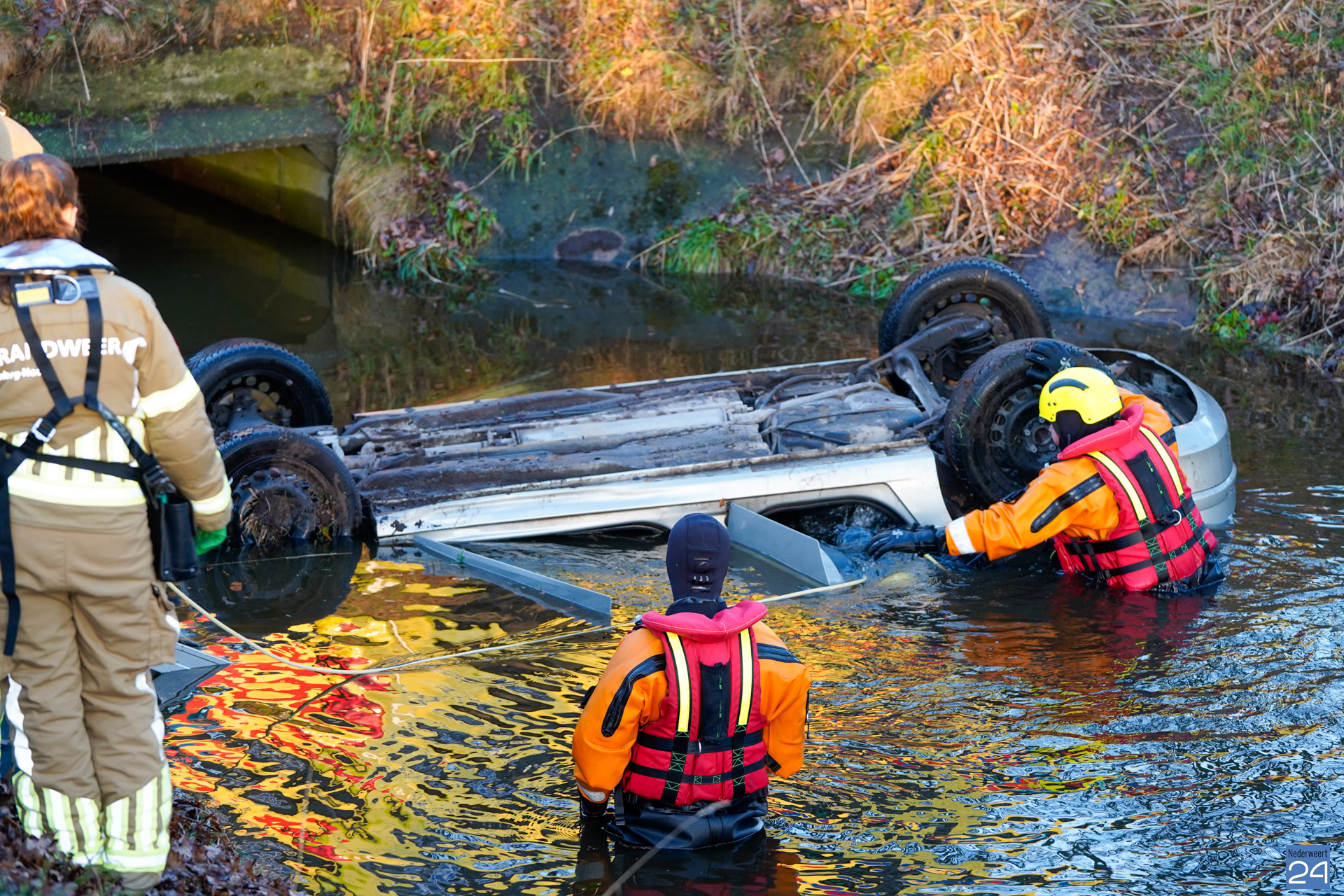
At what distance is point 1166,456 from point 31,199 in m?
4.84

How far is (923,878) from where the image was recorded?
4.30 m

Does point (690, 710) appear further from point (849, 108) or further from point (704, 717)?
point (849, 108)

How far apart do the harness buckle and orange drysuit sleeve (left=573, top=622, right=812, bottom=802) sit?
162 centimetres

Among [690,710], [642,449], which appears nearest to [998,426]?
[642,449]

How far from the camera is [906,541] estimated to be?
256 inches

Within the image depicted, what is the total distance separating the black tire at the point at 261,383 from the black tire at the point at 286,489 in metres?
0.75

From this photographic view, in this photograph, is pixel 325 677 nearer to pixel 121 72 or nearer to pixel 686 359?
pixel 686 359

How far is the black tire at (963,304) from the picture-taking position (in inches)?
324

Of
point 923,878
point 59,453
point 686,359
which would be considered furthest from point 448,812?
point 686,359

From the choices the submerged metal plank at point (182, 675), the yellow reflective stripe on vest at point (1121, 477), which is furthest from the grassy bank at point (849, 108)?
the submerged metal plank at point (182, 675)

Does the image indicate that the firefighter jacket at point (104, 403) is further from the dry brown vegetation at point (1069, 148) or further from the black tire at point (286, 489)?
the dry brown vegetation at point (1069, 148)

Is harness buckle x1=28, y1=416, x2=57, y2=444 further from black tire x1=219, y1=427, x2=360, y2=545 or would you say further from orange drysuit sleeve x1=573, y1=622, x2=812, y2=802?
black tire x1=219, y1=427, x2=360, y2=545

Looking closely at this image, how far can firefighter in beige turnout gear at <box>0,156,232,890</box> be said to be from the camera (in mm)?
3408

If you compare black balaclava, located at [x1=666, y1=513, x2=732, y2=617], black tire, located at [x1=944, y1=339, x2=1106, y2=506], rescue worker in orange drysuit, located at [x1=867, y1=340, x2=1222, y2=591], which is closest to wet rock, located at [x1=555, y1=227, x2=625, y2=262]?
black tire, located at [x1=944, y1=339, x2=1106, y2=506]
